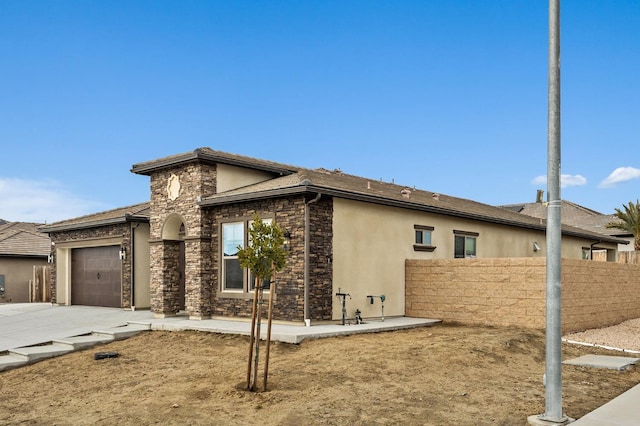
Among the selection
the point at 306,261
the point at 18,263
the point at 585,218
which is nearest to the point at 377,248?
the point at 306,261

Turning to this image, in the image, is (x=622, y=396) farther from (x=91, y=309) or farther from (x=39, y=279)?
(x=39, y=279)

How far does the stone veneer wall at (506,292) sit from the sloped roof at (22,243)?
21423mm

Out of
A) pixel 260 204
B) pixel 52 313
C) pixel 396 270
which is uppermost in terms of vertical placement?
pixel 260 204

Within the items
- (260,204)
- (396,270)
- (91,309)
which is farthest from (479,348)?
(91,309)

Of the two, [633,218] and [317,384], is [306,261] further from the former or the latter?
[633,218]

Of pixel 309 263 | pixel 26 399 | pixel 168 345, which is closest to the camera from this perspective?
pixel 26 399

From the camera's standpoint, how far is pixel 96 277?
2297cm

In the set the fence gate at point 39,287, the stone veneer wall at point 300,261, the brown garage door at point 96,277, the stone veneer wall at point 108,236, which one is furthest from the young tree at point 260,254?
the fence gate at point 39,287

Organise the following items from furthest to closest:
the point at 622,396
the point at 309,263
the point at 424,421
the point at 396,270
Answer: the point at 396,270, the point at 309,263, the point at 622,396, the point at 424,421

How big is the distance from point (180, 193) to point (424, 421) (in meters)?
11.9

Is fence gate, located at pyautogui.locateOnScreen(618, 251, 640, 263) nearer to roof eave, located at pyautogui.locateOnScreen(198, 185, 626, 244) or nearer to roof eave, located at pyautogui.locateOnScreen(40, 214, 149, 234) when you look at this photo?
roof eave, located at pyautogui.locateOnScreen(198, 185, 626, 244)

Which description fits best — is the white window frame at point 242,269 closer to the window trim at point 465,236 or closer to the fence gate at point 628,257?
the window trim at point 465,236

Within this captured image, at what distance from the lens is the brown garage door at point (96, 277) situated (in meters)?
22.0

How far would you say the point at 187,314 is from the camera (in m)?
18.2
